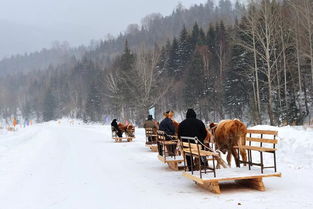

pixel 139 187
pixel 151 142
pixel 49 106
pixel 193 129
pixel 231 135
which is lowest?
pixel 139 187

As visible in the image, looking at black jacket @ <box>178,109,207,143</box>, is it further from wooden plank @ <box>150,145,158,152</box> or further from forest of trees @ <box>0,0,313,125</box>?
forest of trees @ <box>0,0,313,125</box>

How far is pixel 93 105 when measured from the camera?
334ft

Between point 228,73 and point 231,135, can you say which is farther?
point 228,73

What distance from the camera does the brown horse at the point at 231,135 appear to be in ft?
32.2

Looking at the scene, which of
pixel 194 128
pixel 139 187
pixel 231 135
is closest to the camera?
pixel 139 187

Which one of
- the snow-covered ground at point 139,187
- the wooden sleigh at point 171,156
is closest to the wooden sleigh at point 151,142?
the snow-covered ground at point 139,187

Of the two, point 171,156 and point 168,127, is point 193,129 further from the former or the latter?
point 168,127

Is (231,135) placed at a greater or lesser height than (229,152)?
greater

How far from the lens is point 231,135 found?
9883 millimetres

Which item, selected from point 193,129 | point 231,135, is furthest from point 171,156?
point 231,135

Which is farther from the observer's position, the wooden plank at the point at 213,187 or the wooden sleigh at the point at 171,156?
the wooden sleigh at the point at 171,156

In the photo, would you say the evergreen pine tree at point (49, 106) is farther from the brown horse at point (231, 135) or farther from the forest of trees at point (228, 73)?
the brown horse at point (231, 135)

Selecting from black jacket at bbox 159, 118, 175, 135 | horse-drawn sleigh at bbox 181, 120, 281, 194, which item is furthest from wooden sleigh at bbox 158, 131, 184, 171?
horse-drawn sleigh at bbox 181, 120, 281, 194

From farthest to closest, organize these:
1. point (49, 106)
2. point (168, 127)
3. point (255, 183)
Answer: point (49, 106) < point (168, 127) < point (255, 183)
